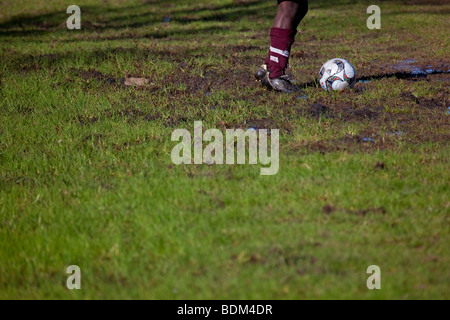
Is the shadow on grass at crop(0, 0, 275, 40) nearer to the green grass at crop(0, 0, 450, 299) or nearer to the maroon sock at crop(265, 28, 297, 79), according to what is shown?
the green grass at crop(0, 0, 450, 299)

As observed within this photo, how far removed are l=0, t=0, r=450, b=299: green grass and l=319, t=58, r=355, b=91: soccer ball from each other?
0.61 feet

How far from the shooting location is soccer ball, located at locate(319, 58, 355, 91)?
715 cm

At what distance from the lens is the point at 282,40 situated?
7316 mm

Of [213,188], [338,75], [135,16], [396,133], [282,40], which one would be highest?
[135,16]

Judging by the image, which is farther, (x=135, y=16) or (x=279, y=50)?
(x=135, y=16)

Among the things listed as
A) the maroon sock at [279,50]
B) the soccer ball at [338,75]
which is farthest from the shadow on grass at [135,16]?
the soccer ball at [338,75]

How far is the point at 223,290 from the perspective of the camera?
3.02 metres

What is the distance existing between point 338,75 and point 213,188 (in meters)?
3.47

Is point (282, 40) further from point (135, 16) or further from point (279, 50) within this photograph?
point (135, 16)

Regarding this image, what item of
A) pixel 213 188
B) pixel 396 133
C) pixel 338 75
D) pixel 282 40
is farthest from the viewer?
pixel 282 40

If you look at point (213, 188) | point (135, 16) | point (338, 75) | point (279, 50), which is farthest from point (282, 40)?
point (135, 16)

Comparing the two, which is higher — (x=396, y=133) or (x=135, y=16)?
(x=135, y=16)
